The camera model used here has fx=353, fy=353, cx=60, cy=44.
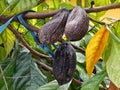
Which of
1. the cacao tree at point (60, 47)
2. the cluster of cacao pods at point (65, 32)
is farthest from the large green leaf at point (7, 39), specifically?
the cluster of cacao pods at point (65, 32)

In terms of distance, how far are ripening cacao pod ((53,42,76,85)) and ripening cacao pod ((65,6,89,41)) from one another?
0.08 m

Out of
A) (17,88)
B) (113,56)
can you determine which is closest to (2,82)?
(17,88)

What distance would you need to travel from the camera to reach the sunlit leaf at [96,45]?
56cm

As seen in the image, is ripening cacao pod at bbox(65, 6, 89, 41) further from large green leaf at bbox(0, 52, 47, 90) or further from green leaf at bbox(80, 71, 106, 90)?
large green leaf at bbox(0, 52, 47, 90)

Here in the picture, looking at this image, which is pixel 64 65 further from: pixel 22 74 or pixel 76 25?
pixel 22 74

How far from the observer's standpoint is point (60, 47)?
588mm

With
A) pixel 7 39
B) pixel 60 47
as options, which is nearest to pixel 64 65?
pixel 60 47

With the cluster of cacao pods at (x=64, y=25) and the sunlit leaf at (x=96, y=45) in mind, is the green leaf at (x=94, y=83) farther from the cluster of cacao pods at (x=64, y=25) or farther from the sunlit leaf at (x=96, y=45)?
the cluster of cacao pods at (x=64, y=25)

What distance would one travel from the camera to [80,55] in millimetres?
836

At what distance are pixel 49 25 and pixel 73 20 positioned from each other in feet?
0.14

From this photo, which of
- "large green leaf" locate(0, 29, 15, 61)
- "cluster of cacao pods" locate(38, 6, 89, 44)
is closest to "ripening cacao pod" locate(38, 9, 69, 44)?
"cluster of cacao pods" locate(38, 6, 89, 44)

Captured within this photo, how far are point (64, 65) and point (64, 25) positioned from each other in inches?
2.8

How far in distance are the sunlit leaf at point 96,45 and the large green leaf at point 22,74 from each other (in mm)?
215

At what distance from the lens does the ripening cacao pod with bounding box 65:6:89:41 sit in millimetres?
463
